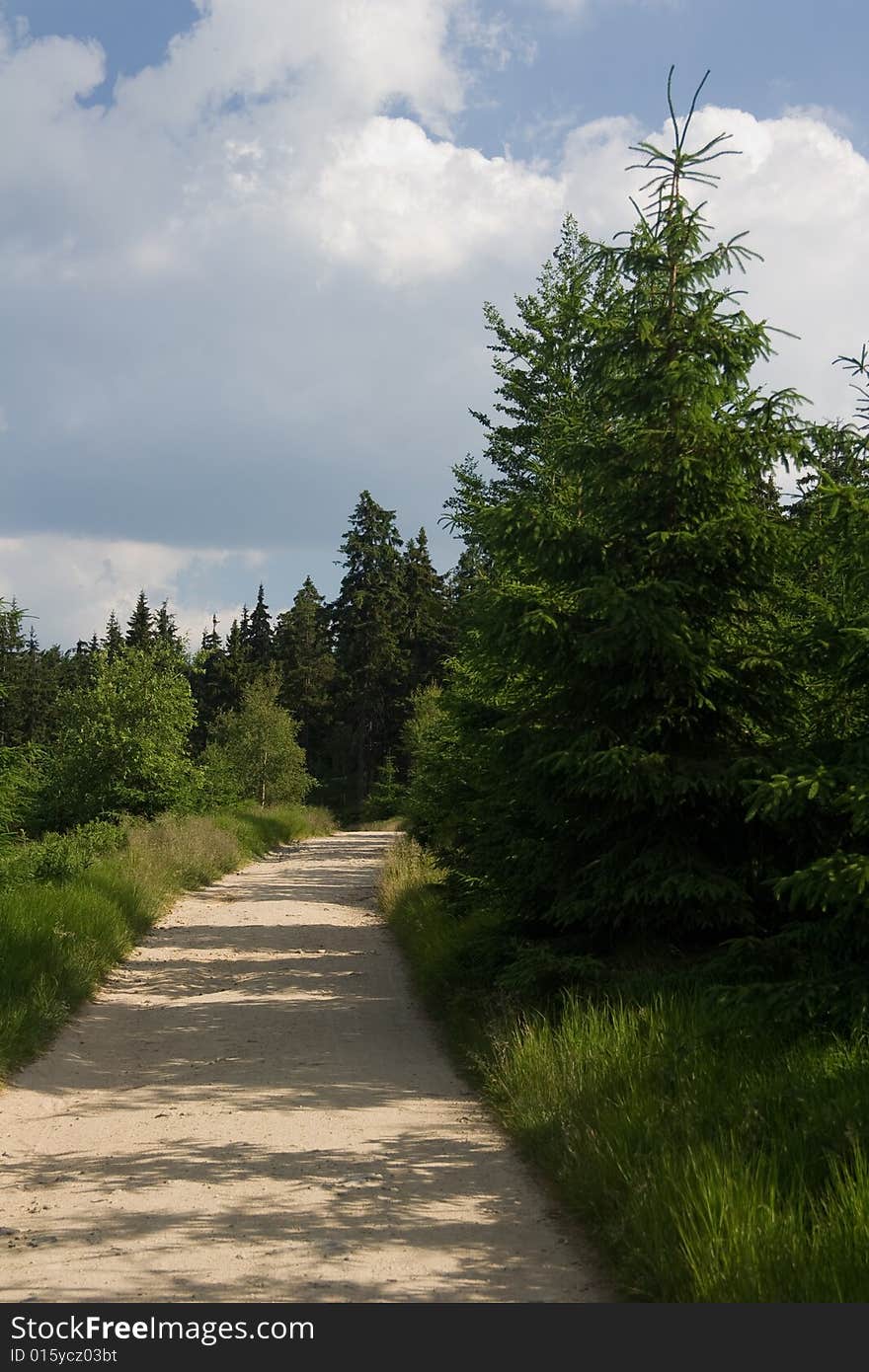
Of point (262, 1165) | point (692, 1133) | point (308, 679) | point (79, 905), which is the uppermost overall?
point (308, 679)

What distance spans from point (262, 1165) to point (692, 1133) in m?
2.38

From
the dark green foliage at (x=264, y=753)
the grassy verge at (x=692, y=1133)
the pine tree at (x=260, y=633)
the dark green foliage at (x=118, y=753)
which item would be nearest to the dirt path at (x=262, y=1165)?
the grassy verge at (x=692, y=1133)

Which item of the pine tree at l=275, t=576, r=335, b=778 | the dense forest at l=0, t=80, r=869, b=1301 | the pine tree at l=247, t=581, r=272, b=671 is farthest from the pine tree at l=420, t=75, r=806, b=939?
the pine tree at l=247, t=581, r=272, b=671

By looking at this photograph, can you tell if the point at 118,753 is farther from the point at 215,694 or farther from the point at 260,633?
the point at 260,633

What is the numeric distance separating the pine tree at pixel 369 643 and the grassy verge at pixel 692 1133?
63794 mm

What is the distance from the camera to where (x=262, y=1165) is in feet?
20.1

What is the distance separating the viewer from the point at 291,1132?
22.2 feet

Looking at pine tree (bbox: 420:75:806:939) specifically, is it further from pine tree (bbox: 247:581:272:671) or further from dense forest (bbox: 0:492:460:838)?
pine tree (bbox: 247:581:272:671)

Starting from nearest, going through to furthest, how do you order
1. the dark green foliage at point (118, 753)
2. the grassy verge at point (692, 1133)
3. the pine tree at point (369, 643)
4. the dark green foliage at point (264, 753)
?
the grassy verge at point (692, 1133)
the dark green foliage at point (118, 753)
the dark green foliage at point (264, 753)
the pine tree at point (369, 643)

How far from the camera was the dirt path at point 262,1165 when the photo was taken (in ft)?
15.0

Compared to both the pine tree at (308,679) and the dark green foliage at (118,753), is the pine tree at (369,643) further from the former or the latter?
the dark green foliage at (118,753)

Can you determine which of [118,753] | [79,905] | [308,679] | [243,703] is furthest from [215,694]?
[79,905]

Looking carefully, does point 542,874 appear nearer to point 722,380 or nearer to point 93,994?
point 722,380

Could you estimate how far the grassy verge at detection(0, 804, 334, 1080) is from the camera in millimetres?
9445
